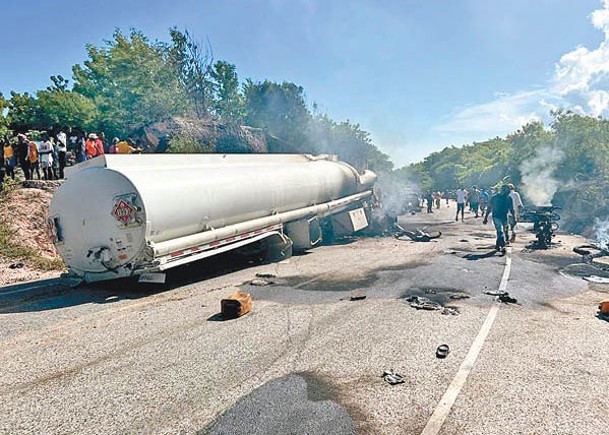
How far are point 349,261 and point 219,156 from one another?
4.03m

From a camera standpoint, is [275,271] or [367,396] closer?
[367,396]

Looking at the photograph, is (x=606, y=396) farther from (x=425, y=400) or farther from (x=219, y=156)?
(x=219, y=156)

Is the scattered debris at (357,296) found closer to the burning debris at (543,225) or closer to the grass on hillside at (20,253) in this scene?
the grass on hillside at (20,253)

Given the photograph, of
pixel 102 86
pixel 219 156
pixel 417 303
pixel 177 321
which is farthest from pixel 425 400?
pixel 102 86

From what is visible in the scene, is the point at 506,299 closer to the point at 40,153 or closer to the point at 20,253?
the point at 20,253

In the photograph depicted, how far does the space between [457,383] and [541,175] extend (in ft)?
86.1

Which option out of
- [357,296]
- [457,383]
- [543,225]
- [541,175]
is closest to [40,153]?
[357,296]

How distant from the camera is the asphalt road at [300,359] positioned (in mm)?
→ 3449

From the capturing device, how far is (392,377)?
410 cm

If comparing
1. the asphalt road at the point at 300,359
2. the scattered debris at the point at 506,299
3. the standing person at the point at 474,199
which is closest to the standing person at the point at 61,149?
the asphalt road at the point at 300,359

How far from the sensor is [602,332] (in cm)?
535

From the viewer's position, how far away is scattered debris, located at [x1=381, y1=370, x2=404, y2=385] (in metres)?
4.02

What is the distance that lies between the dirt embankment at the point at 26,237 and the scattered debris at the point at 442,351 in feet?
28.4

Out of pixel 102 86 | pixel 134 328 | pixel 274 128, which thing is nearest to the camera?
pixel 134 328
